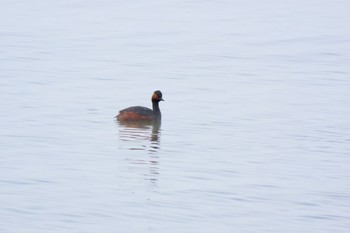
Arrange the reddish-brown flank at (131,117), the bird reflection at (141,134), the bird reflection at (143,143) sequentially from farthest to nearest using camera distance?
the reddish-brown flank at (131,117) < the bird reflection at (141,134) < the bird reflection at (143,143)

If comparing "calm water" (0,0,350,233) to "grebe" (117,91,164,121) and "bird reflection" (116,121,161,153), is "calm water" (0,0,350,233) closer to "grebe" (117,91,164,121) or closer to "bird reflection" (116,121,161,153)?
"bird reflection" (116,121,161,153)

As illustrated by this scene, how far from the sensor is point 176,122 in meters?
20.1

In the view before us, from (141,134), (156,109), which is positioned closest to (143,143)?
(141,134)

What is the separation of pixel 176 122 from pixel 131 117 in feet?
2.41

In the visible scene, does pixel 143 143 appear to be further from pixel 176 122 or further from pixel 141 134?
pixel 176 122

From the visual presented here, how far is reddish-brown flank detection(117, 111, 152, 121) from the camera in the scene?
788 inches

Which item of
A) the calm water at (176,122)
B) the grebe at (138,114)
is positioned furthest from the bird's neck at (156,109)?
the calm water at (176,122)

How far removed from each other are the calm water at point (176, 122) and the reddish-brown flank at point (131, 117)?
0.17m

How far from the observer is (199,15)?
35.4 meters

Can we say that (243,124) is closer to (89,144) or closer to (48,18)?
(89,144)

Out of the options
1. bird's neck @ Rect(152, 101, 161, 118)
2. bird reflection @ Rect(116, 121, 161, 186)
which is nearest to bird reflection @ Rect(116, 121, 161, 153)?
bird reflection @ Rect(116, 121, 161, 186)

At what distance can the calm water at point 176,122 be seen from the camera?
13.8 meters

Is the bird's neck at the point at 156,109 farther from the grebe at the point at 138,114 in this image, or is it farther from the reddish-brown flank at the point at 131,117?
the reddish-brown flank at the point at 131,117

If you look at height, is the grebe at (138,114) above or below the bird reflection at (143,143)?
above
